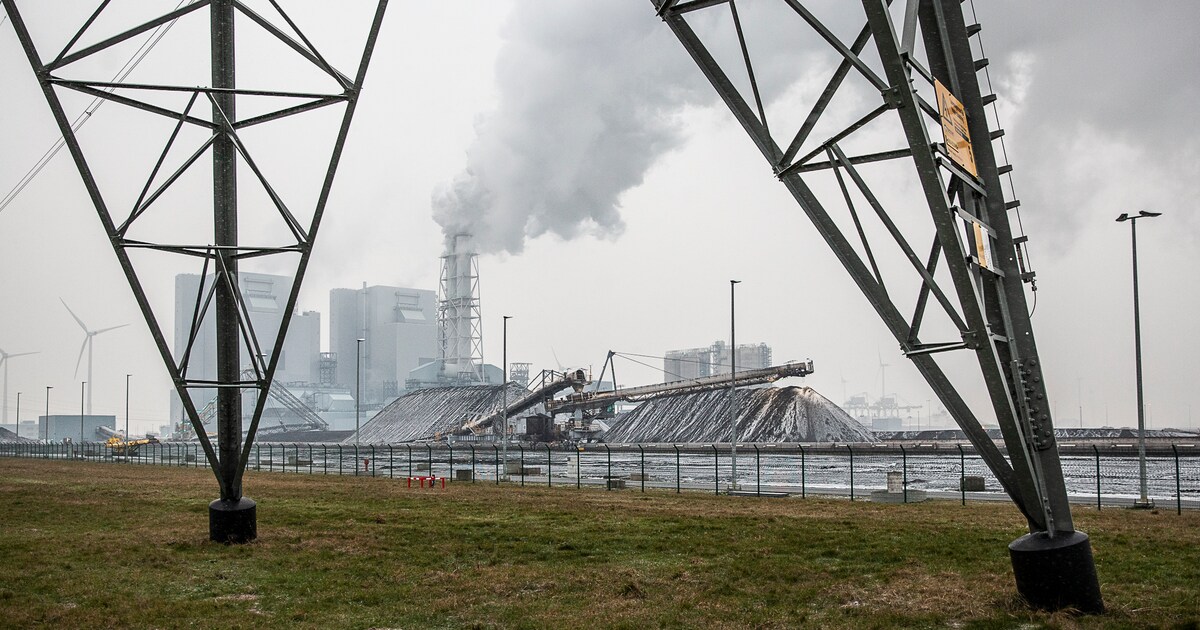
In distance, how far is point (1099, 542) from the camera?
16.9 meters

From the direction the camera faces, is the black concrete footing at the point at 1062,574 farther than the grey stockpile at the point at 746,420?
No

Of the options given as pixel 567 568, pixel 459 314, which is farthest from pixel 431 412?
pixel 567 568

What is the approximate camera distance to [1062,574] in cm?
1011

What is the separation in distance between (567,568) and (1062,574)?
24.2ft

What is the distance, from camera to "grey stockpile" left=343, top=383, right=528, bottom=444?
130 meters

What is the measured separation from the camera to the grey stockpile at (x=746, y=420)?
102 metres

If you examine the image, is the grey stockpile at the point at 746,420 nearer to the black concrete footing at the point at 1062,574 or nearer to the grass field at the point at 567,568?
the grass field at the point at 567,568

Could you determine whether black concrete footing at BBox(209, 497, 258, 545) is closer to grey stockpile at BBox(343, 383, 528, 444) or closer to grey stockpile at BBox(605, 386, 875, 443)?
grey stockpile at BBox(605, 386, 875, 443)

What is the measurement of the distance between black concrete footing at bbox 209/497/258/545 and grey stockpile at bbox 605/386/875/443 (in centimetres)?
8397

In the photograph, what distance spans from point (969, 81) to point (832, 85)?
1569 mm

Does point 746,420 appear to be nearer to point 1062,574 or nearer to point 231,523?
point 231,523

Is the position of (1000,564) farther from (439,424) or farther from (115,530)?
(439,424)

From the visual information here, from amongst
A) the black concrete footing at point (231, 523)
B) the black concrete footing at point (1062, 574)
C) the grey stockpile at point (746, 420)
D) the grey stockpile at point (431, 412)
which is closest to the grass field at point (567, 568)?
the black concrete footing at point (1062, 574)

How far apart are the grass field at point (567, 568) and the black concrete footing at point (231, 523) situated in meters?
0.45
